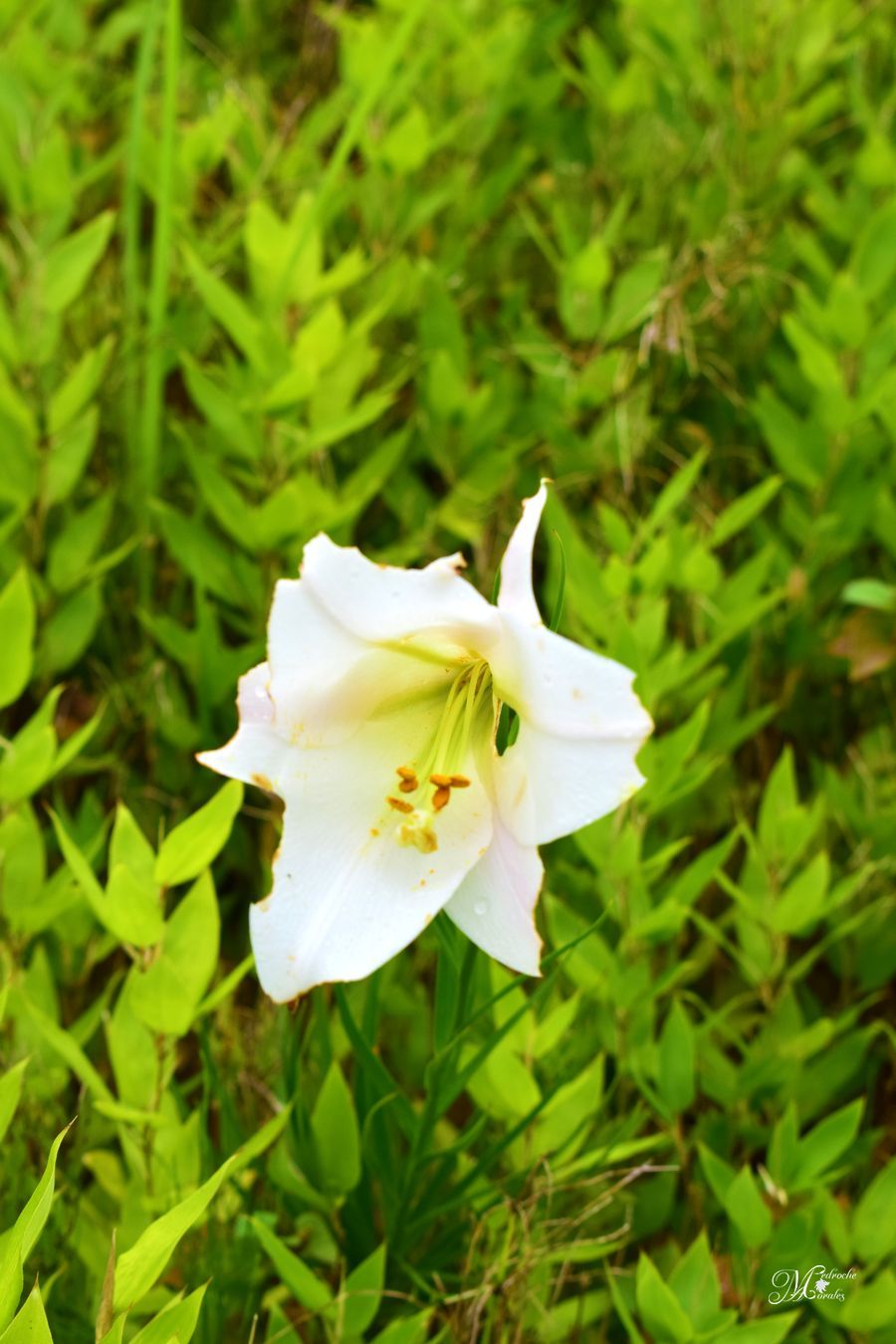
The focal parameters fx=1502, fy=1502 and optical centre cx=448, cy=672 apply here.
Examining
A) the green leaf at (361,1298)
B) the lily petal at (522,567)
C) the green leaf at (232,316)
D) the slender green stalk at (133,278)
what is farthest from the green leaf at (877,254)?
the green leaf at (361,1298)

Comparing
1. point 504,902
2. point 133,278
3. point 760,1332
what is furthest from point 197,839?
point 133,278

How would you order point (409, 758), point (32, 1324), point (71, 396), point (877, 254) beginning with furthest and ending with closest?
1. point (877, 254)
2. point (71, 396)
3. point (409, 758)
4. point (32, 1324)

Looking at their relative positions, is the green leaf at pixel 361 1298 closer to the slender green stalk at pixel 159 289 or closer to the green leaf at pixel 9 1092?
the green leaf at pixel 9 1092

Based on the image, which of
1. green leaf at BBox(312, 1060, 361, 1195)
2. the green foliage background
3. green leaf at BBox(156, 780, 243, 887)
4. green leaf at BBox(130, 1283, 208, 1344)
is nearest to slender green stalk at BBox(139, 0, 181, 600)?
the green foliage background

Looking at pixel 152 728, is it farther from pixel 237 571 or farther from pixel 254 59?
pixel 254 59

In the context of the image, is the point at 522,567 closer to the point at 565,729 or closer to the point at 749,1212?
the point at 565,729

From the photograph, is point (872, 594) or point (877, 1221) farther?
point (872, 594)

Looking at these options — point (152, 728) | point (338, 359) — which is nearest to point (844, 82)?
point (338, 359)
